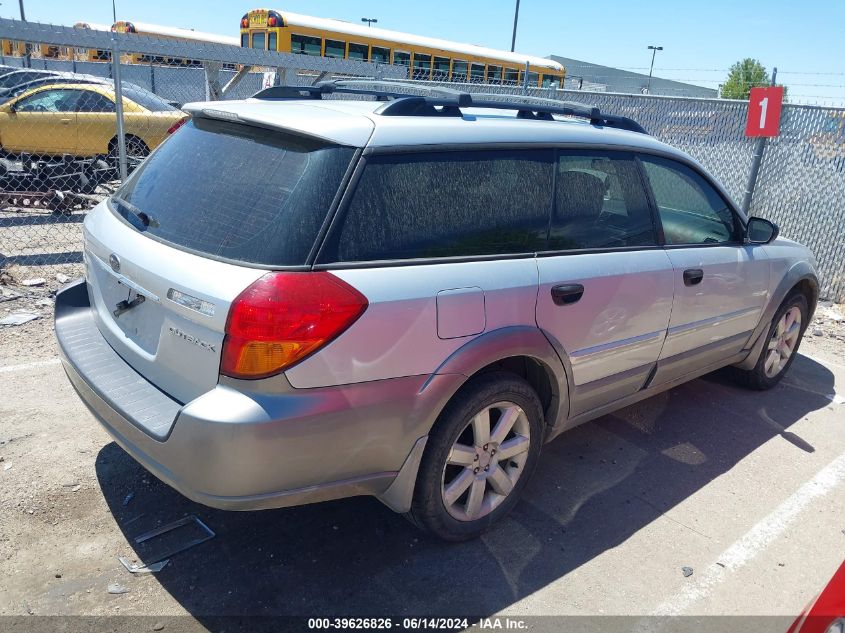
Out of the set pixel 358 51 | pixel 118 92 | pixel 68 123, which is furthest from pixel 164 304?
pixel 358 51

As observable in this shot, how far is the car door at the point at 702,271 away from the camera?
3795 millimetres

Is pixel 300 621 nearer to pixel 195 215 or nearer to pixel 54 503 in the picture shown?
pixel 54 503

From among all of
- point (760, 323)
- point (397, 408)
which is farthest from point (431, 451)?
point (760, 323)

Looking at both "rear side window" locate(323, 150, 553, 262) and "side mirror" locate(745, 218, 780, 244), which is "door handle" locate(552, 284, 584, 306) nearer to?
"rear side window" locate(323, 150, 553, 262)

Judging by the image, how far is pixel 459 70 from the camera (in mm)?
20781

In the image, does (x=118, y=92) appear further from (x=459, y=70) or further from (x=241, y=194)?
(x=459, y=70)

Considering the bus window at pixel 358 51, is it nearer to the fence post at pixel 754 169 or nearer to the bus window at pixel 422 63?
the bus window at pixel 422 63

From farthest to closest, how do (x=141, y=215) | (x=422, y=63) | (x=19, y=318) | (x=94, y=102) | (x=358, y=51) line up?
(x=422, y=63) → (x=358, y=51) → (x=94, y=102) → (x=19, y=318) → (x=141, y=215)

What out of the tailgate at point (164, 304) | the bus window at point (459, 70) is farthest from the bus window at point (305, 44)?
the tailgate at point (164, 304)

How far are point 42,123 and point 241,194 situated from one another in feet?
34.3

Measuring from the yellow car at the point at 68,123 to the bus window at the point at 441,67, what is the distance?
1061cm

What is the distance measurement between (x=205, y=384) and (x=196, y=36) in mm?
25378

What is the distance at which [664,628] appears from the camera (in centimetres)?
269

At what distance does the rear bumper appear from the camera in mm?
2283
